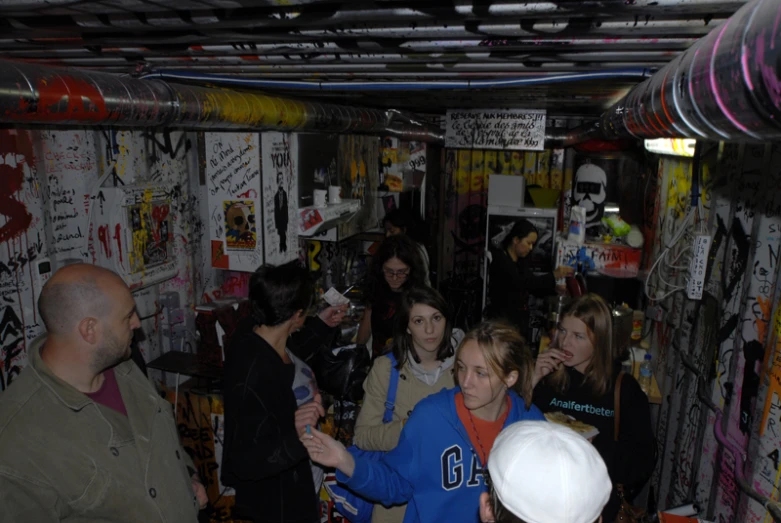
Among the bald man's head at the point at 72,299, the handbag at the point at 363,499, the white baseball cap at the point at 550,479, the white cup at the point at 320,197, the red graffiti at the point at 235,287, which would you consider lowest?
the handbag at the point at 363,499

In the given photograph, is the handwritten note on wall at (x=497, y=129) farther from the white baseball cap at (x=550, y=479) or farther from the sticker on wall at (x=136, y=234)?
the white baseball cap at (x=550, y=479)

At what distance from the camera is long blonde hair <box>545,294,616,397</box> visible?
9.91 feet

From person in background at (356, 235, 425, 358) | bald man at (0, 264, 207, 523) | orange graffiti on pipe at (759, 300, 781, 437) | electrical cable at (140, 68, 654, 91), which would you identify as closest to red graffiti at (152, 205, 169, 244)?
electrical cable at (140, 68, 654, 91)

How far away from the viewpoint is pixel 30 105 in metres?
2.22

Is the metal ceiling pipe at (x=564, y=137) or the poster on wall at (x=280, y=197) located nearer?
the poster on wall at (x=280, y=197)

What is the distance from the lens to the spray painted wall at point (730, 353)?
2578mm

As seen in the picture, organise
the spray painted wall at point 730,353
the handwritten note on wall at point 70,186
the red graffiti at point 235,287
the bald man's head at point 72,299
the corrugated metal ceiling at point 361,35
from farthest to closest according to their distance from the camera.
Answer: the red graffiti at point 235,287 < the handwritten note on wall at point 70,186 < the spray painted wall at point 730,353 < the bald man's head at point 72,299 < the corrugated metal ceiling at point 361,35

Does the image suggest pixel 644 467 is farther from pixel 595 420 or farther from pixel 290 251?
pixel 290 251

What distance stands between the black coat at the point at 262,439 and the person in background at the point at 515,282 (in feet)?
11.1

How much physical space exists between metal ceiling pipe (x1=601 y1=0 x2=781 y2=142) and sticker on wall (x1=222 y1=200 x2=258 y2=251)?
10.8ft

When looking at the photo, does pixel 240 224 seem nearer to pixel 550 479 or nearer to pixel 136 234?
pixel 136 234

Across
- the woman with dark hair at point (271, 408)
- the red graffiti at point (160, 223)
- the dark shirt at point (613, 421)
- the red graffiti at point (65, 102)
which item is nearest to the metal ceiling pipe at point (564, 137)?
the dark shirt at point (613, 421)

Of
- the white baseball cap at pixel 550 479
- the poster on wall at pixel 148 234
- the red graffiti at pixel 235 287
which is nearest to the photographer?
the white baseball cap at pixel 550 479

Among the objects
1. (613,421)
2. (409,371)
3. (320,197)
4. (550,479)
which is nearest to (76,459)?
(409,371)
